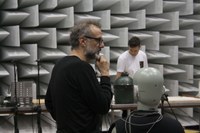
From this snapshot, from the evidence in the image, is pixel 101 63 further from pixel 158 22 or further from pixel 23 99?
pixel 158 22

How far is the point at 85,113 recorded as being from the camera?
199 centimetres

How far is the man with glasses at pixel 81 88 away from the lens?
1935mm

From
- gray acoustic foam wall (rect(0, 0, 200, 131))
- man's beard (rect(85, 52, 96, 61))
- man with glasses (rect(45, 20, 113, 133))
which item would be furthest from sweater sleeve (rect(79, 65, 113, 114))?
gray acoustic foam wall (rect(0, 0, 200, 131))

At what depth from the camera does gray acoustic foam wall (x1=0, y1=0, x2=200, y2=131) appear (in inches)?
182

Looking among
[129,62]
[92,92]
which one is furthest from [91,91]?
[129,62]

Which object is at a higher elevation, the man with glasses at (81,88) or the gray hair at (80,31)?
the gray hair at (80,31)

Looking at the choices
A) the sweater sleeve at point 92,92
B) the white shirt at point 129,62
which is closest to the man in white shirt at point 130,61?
the white shirt at point 129,62

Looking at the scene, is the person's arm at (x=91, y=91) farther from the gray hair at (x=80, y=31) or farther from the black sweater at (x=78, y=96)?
the gray hair at (x=80, y=31)

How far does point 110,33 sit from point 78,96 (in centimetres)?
347

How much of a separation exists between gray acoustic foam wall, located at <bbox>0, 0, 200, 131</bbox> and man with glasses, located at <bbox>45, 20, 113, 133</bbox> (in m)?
2.56

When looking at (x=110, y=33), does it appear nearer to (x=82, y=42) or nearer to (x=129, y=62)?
(x=129, y=62)

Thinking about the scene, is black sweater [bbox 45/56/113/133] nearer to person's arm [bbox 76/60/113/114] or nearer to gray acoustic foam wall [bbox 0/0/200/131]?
person's arm [bbox 76/60/113/114]

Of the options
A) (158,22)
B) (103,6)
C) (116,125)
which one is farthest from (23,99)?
(158,22)

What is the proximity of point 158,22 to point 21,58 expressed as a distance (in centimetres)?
212
